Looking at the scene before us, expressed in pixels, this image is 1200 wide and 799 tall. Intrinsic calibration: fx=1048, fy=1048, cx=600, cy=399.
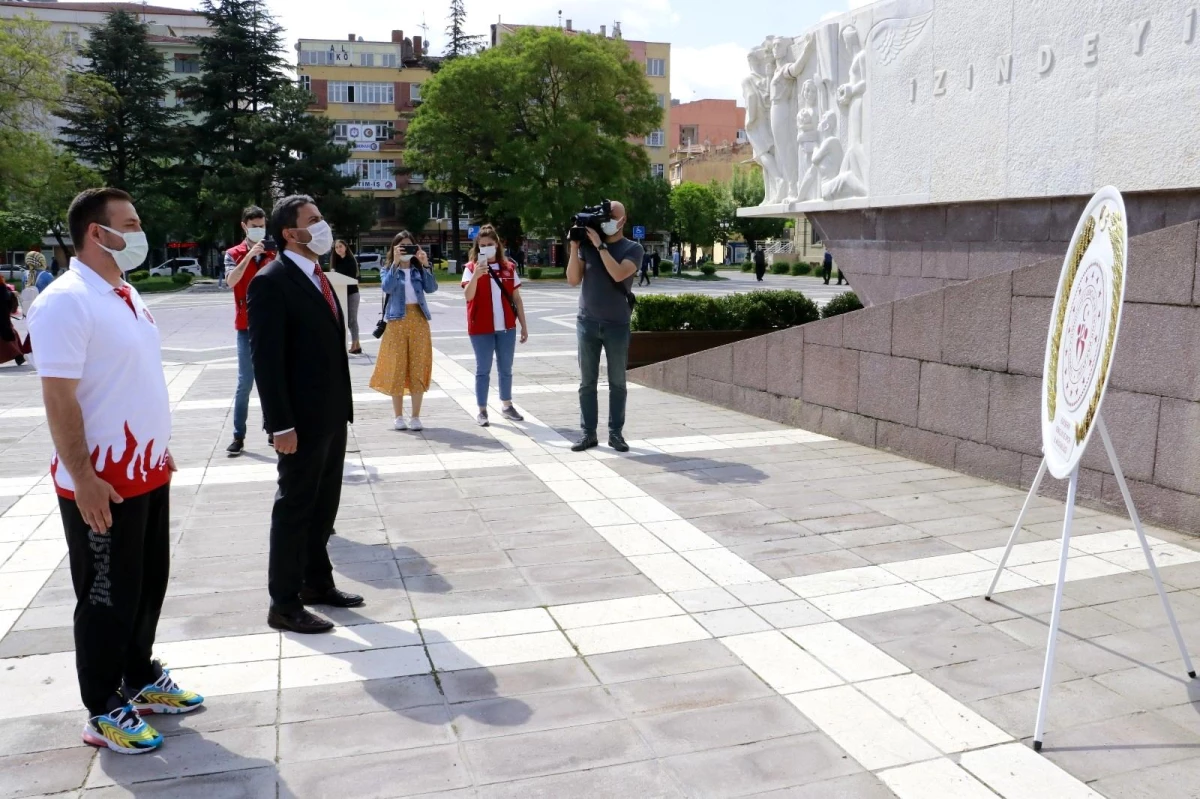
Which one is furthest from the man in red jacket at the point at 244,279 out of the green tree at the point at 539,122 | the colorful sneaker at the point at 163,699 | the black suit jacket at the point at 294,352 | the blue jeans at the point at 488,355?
the green tree at the point at 539,122

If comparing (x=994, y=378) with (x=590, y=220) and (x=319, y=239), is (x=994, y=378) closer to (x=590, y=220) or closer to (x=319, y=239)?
(x=590, y=220)

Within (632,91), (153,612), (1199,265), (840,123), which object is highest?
(632,91)

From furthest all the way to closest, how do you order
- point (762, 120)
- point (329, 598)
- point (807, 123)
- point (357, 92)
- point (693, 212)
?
point (357, 92) → point (693, 212) → point (762, 120) → point (807, 123) → point (329, 598)

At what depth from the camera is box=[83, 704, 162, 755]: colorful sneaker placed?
11.1ft

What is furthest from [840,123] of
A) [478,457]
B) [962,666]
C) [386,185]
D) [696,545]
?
[386,185]

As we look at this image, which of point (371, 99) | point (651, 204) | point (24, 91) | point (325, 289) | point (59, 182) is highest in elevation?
point (371, 99)

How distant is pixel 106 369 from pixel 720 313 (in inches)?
430

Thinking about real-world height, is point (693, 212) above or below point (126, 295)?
above

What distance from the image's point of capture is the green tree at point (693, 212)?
65.1m

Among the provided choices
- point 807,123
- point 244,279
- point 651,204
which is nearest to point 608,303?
point 244,279

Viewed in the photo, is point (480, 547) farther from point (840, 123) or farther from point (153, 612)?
point (840, 123)

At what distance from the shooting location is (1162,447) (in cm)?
580

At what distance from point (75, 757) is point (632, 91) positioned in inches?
1968

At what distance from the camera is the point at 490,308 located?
31.6ft
